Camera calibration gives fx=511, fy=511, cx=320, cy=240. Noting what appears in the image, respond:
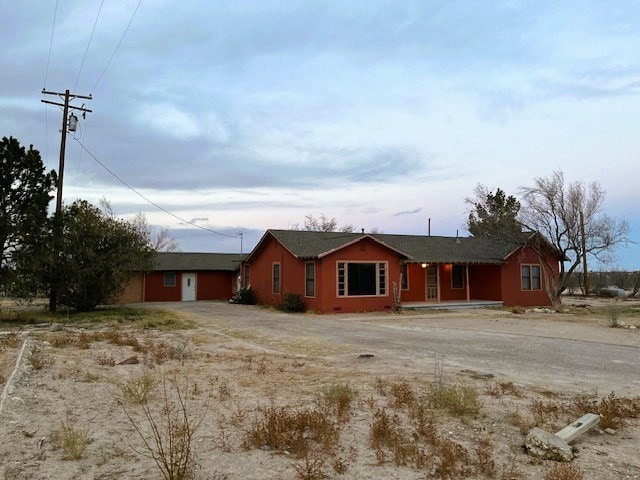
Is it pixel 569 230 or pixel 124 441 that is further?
pixel 569 230

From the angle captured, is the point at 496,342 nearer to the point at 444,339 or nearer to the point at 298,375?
the point at 444,339

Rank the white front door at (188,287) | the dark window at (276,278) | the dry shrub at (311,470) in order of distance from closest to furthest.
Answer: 1. the dry shrub at (311,470)
2. the dark window at (276,278)
3. the white front door at (188,287)

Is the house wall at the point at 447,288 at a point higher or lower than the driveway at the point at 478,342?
higher

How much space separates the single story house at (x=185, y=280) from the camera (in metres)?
32.7

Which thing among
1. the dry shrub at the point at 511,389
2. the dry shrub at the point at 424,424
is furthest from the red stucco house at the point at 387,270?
the dry shrub at the point at 424,424

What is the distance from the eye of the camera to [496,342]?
1347 centimetres

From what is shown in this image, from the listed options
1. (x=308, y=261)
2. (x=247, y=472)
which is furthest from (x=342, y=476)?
(x=308, y=261)

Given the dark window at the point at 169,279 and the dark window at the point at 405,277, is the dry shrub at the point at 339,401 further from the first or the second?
the dark window at the point at 169,279

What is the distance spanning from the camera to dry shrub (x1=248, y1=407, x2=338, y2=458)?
5.21 m

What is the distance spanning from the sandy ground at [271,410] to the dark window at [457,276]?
55.5 feet

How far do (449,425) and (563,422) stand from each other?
4.61 ft

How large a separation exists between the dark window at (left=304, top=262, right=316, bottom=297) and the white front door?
44.6ft

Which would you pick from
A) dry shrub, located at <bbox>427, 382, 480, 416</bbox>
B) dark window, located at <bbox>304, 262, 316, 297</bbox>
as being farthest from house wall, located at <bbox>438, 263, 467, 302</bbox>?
dry shrub, located at <bbox>427, 382, 480, 416</bbox>

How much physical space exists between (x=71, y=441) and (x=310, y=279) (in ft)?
59.1
